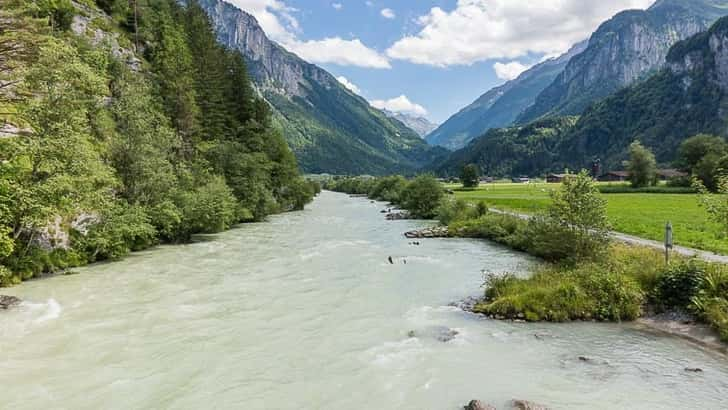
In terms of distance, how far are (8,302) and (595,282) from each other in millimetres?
26860

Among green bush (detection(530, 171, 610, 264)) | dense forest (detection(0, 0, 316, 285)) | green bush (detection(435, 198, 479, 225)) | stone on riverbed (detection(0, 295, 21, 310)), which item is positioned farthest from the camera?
green bush (detection(435, 198, 479, 225))

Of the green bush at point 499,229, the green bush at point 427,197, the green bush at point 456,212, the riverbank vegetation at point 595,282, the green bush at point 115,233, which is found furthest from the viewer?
the green bush at point 427,197

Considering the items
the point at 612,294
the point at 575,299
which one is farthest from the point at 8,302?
the point at 612,294

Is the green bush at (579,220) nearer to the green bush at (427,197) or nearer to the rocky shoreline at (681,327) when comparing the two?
the rocky shoreline at (681,327)

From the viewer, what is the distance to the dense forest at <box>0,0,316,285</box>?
24.6 metres

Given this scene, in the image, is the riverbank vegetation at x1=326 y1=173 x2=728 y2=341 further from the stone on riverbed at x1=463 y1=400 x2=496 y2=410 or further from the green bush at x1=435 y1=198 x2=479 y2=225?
the green bush at x1=435 y1=198 x2=479 y2=225

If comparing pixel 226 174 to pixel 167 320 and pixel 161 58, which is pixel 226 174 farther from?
pixel 167 320

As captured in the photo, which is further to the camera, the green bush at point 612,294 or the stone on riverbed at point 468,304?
the stone on riverbed at point 468,304

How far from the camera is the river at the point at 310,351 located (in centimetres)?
1185

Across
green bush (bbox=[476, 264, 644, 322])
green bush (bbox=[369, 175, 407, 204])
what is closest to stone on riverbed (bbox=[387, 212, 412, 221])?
green bush (bbox=[369, 175, 407, 204])

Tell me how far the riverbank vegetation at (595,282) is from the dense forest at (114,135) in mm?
24884

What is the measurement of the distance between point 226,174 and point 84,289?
3758 cm

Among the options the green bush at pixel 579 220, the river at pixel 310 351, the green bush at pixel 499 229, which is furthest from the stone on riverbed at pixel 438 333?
the green bush at pixel 499 229

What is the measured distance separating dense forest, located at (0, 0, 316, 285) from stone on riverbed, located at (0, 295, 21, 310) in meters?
2.35
